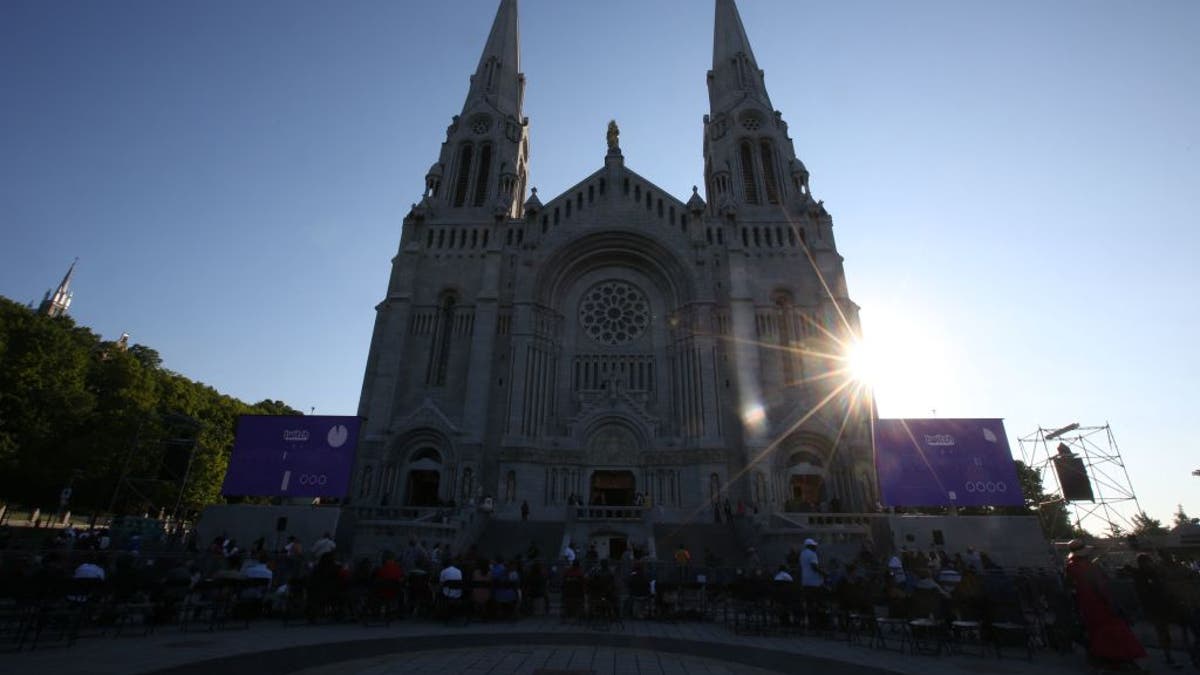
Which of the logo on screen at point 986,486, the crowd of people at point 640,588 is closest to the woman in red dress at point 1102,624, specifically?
the crowd of people at point 640,588

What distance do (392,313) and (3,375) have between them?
16.8 m

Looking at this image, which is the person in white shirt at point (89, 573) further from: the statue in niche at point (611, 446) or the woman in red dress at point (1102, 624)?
the statue in niche at point (611, 446)

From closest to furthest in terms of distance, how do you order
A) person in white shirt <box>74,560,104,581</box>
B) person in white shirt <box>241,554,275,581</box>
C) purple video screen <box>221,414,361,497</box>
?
person in white shirt <box>74,560,104,581</box> < person in white shirt <box>241,554,275,581</box> < purple video screen <box>221,414,361,497</box>

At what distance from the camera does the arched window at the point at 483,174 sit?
3588cm

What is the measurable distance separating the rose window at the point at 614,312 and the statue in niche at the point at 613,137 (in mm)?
9147

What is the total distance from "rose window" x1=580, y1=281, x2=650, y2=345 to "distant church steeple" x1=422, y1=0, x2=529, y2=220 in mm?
7466

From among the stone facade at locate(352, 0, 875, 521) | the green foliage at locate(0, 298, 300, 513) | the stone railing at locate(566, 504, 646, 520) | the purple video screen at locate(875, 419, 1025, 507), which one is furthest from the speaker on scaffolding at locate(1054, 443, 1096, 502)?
the green foliage at locate(0, 298, 300, 513)

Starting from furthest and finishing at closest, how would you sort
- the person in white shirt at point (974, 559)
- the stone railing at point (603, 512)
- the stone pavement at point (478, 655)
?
the stone railing at point (603, 512)
the person in white shirt at point (974, 559)
the stone pavement at point (478, 655)

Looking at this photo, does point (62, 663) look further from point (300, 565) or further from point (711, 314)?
point (711, 314)

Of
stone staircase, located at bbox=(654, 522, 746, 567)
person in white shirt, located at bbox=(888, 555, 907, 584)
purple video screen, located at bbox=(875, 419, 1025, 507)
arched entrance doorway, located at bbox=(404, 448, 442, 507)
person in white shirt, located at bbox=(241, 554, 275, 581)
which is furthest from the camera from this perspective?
arched entrance doorway, located at bbox=(404, 448, 442, 507)

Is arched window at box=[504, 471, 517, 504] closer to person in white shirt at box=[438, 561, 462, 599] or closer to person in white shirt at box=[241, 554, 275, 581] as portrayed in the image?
person in white shirt at box=[438, 561, 462, 599]

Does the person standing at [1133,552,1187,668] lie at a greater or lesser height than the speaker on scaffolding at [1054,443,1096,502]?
lesser

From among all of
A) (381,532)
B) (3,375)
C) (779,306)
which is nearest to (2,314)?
(3,375)

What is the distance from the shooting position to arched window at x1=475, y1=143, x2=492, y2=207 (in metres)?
35.9
